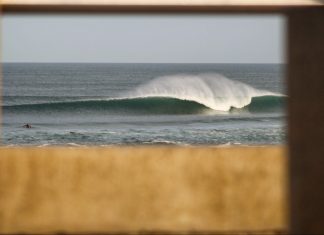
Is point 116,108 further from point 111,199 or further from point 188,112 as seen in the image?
A: point 111,199

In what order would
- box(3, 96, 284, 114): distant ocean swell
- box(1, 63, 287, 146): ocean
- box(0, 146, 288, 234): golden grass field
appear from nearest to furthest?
box(0, 146, 288, 234): golden grass field → box(1, 63, 287, 146): ocean → box(3, 96, 284, 114): distant ocean swell

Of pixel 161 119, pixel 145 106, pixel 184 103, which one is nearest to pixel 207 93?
pixel 184 103

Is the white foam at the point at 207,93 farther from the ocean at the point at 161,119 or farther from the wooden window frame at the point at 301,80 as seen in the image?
the wooden window frame at the point at 301,80

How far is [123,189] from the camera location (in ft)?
15.7

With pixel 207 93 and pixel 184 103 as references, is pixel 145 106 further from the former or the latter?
pixel 207 93

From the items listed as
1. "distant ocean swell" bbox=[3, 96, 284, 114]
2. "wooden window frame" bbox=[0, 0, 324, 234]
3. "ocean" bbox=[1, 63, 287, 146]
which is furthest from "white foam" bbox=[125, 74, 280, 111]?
"wooden window frame" bbox=[0, 0, 324, 234]

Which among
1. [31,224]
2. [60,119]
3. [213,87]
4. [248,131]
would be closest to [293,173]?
[31,224]

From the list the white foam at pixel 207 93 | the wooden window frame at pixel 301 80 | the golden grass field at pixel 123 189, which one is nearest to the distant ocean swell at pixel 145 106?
the white foam at pixel 207 93

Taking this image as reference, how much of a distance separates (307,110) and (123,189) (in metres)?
1.50

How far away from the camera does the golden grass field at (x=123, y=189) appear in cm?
478

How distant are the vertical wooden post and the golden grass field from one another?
26 cm

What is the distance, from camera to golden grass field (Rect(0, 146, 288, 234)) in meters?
4.78

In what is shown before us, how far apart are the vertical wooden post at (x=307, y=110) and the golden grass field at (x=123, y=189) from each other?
10.4 inches

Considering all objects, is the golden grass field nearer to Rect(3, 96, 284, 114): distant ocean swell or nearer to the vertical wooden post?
the vertical wooden post
